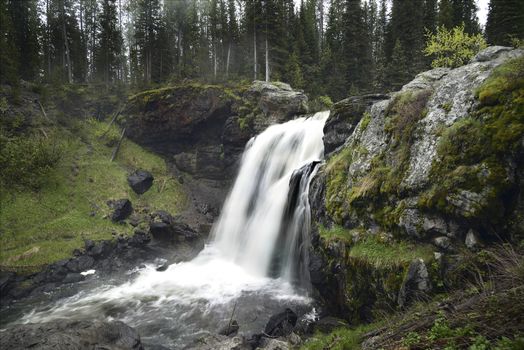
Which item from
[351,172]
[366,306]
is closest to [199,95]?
[351,172]

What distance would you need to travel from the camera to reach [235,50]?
5109cm

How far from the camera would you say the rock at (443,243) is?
9.08 meters

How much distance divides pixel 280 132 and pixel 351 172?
13.7 meters

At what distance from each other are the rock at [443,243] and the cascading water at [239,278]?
6809 millimetres

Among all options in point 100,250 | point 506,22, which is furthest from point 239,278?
point 506,22

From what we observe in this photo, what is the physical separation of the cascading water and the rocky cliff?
9.16ft

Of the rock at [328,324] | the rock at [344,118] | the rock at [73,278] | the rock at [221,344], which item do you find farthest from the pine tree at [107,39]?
the rock at [328,324]

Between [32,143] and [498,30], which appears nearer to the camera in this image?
[32,143]

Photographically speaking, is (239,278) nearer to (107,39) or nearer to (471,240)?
(471,240)

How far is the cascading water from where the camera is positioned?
1445cm

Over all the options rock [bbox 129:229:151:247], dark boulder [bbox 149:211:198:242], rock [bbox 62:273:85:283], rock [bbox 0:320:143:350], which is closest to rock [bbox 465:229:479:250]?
rock [bbox 0:320:143:350]

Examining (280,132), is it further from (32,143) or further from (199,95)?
(32,143)

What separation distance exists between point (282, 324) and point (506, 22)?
35.5 metres

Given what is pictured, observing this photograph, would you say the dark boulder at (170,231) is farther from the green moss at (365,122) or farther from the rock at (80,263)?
the green moss at (365,122)
